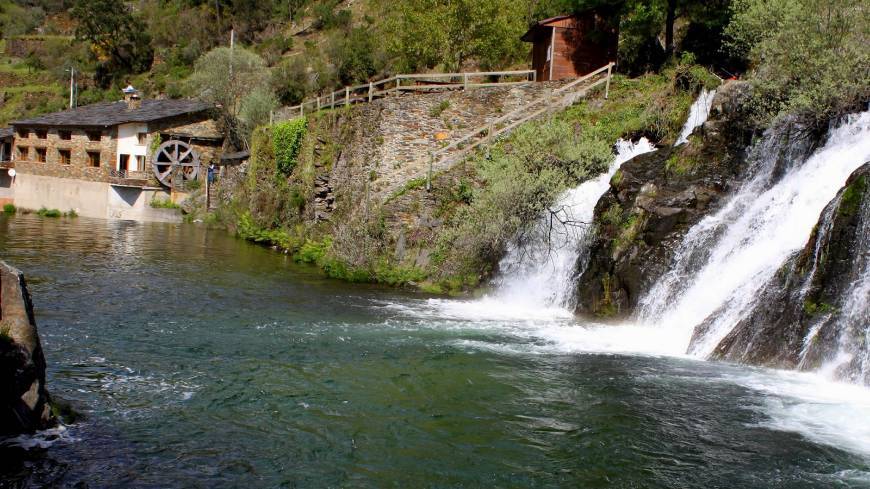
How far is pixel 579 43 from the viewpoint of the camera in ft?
95.6

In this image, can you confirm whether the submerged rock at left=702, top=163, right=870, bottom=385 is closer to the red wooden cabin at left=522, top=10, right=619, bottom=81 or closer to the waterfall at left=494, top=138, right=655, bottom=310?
the waterfall at left=494, top=138, right=655, bottom=310

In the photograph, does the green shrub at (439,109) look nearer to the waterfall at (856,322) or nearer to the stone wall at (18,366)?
the waterfall at (856,322)

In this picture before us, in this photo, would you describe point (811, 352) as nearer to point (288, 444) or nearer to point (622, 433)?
point (622, 433)

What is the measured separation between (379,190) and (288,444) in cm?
1646

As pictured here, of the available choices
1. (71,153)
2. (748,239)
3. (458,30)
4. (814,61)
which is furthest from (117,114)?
(748,239)

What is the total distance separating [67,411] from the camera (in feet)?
30.6

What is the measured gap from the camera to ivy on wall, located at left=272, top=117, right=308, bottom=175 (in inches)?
1293

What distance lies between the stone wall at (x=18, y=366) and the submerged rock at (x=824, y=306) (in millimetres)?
10464

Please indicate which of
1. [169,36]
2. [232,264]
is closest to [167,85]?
[169,36]

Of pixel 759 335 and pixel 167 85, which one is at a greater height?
pixel 167 85

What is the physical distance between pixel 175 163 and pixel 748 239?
36965 mm

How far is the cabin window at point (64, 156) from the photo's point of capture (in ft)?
155

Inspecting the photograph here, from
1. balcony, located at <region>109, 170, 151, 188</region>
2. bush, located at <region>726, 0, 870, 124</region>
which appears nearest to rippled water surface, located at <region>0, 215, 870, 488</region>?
bush, located at <region>726, 0, 870, 124</region>

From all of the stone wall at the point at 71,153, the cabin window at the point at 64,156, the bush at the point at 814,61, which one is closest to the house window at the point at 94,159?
the stone wall at the point at 71,153
